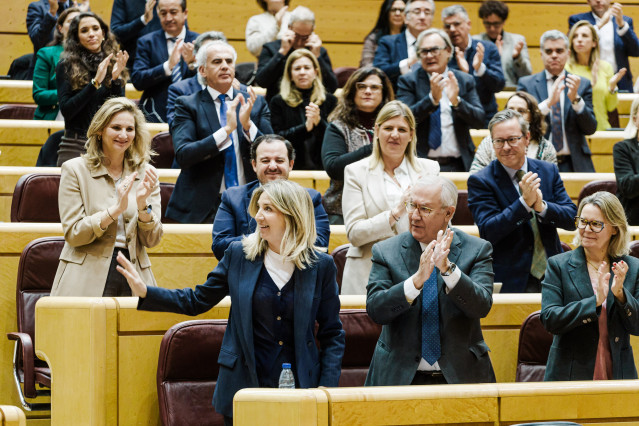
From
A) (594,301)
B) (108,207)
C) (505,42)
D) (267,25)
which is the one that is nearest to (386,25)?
(267,25)

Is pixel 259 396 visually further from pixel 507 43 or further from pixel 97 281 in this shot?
pixel 507 43

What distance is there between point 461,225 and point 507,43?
2215mm

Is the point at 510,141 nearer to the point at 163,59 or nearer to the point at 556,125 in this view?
the point at 556,125

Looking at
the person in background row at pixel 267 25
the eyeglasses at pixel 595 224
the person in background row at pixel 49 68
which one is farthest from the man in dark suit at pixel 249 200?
the person in background row at pixel 267 25

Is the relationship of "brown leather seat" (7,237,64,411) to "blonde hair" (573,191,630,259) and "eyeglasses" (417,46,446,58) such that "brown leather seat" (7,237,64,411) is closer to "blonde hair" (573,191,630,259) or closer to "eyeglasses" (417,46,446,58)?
"blonde hair" (573,191,630,259)

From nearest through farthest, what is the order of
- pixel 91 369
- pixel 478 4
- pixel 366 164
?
pixel 91 369
pixel 366 164
pixel 478 4

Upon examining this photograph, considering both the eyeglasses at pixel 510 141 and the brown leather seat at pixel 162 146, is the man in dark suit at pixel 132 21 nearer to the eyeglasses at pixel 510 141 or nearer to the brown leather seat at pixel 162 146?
the brown leather seat at pixel 162 146

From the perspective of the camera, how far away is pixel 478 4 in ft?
23.3

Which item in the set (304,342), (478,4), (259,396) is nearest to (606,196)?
(304,342)

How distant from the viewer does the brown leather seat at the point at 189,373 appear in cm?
255

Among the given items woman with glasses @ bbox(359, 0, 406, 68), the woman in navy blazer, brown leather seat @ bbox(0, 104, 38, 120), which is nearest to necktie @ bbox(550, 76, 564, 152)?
woman with glasses @ bbox(359, 0, 406, 68)

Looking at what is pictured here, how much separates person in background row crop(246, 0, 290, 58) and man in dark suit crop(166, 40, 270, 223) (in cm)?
160

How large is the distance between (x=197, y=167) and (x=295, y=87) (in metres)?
0.84

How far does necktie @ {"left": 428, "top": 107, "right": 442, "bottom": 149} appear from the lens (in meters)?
4.14
